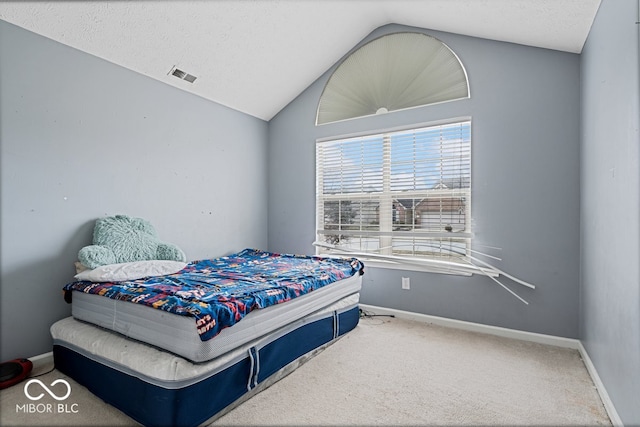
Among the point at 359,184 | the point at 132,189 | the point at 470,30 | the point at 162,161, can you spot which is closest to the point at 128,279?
the point at 132,189

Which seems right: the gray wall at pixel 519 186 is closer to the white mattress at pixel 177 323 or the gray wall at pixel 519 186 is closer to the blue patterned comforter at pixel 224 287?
the blue patterned comforter at pixel 224 287

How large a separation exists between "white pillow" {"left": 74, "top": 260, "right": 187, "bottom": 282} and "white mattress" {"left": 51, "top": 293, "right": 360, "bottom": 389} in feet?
0.95

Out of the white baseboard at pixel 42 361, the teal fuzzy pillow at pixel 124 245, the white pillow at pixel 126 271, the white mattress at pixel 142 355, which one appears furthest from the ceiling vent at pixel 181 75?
the white baseboard at pixel 42 361

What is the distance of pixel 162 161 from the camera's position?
3.06m

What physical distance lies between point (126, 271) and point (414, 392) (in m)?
1.97

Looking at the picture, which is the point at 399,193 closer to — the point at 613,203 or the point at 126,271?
the point at 613,203

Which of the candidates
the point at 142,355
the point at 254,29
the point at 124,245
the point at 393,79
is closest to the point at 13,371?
the point at 124,245

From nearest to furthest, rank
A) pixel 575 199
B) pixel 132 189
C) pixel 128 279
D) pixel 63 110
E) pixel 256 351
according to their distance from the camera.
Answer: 1. pixel 256 351
2. pixel 128 279
3. pixel 63 110
4. pixel 575 199
5. pixel 132 189

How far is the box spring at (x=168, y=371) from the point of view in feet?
4.92

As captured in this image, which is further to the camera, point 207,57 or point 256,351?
point 207,57

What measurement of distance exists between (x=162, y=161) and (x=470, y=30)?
2994 mm

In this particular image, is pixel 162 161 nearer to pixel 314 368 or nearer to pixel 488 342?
pixel 314 368

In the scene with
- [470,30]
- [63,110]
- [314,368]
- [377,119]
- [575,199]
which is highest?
[470,30]

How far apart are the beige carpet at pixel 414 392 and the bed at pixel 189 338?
12cm
